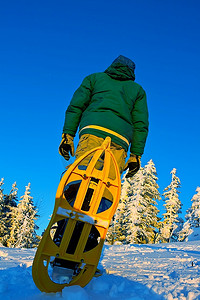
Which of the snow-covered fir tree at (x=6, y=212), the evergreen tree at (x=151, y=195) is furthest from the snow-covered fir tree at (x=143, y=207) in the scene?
the snow-covered fir tree at (x=6, y=212)

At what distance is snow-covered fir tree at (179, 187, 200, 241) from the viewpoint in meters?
28.0

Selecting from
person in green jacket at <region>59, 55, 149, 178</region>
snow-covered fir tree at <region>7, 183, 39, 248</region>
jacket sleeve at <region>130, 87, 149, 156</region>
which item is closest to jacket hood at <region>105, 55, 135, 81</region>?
person in green jacket at <region>59, 55, 149, 178</region>

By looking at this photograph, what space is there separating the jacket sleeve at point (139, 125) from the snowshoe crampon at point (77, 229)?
95 cm

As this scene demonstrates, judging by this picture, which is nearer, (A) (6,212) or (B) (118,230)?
(B) (118,230)

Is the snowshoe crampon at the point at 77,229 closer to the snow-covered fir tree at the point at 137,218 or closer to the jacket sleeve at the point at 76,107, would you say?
the jacket sleeve at the point at 76,107

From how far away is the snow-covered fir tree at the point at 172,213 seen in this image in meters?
31.0

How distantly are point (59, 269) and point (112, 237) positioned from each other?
26.1m

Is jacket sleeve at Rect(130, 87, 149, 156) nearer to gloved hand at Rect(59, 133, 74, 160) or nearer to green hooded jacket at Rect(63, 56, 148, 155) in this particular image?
green hooded jacket at Rect(63, 56, 148, 155)

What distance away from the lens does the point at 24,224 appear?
98.4 feet

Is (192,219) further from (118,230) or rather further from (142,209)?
(118,230)

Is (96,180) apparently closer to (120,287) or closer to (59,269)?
(59,269)

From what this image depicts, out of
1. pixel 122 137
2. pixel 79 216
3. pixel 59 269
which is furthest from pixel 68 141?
pixel 59 269

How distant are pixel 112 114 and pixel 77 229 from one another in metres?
1.58

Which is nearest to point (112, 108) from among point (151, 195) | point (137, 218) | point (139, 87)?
point (139, 87)
